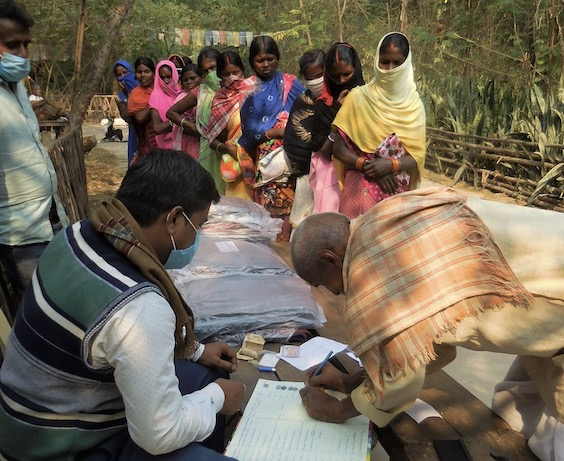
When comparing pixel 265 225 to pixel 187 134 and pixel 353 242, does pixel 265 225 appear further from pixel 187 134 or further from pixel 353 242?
pixel 187 134

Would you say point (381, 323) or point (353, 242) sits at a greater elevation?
point (353, 242)

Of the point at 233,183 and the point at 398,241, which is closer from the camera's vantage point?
the point at 398,241

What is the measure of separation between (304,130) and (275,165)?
394 millimetres

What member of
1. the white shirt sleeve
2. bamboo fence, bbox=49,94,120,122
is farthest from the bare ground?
bamboo fence, bbox=49,94,120,122

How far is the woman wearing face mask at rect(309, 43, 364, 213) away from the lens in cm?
338

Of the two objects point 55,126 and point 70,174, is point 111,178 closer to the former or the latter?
point 55,126

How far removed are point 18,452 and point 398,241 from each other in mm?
1138

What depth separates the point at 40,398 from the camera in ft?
4.43

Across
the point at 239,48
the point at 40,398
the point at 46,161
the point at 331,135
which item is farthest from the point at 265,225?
the point at 239,48

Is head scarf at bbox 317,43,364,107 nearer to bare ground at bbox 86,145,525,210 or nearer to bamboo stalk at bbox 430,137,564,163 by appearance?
bare ground at bbox 86,145,525,210

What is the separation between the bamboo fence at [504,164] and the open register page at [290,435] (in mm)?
5421

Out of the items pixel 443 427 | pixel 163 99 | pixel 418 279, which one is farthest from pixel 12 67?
pixel 163 99

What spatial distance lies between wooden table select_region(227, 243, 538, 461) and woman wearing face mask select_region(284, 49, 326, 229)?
6.52 feet

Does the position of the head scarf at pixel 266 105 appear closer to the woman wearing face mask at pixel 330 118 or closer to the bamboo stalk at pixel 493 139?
the woman wearing face mask at pixel 330 118
